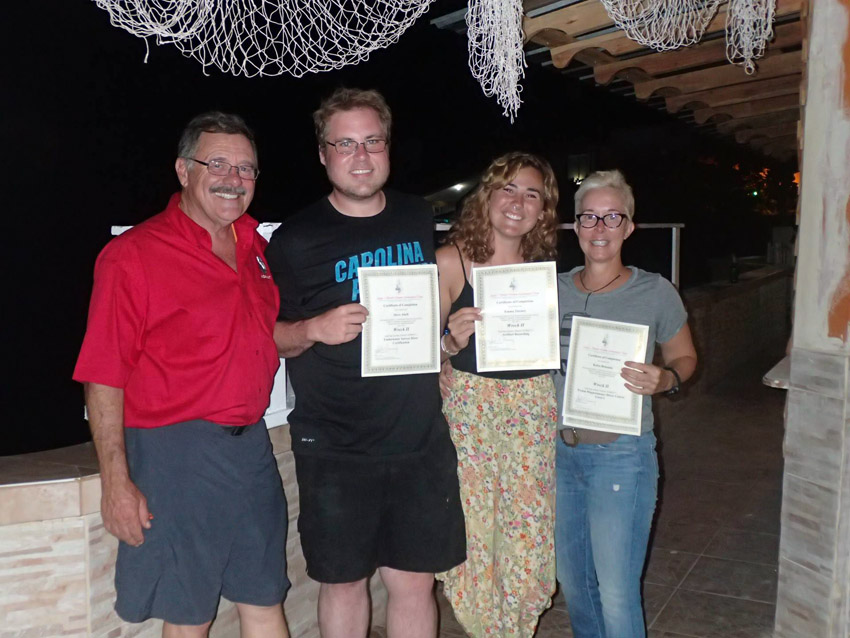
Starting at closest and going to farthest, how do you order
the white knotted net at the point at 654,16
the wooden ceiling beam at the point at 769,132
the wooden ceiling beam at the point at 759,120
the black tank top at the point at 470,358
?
the black tank top at the point at 470,358, the white knotted net at the point at 654,16, the wooden ceiling beam at the point at 759,120, the wooden ceiling beam at the point at 769,132

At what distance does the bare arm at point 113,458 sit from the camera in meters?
2.01

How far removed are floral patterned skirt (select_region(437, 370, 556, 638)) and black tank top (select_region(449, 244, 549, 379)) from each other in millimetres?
20

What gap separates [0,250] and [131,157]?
1.80 feet

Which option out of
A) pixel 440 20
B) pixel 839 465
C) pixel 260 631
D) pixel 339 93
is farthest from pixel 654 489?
pixel 440 20

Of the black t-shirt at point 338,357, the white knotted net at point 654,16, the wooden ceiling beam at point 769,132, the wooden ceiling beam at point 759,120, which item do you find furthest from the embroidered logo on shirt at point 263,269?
the wooden ceiling beam at point 769,132

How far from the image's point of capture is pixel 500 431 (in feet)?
8.14

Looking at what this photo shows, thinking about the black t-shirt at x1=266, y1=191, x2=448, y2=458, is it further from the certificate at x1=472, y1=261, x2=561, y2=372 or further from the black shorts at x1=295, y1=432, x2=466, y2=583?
the certificate at x1=472, y1=261, x2=561, y2=372

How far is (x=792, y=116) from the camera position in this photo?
22.8ft

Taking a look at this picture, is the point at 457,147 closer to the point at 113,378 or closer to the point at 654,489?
the point at 654,489

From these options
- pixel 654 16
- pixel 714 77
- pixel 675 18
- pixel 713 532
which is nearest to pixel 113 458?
pixel 654 16

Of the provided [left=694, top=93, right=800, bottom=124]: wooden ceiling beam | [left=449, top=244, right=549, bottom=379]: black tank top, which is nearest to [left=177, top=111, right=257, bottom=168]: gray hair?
[left=449, top=244, right=549, bottom=379]: black tank top

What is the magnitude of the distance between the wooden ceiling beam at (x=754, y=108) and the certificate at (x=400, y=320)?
492 cm

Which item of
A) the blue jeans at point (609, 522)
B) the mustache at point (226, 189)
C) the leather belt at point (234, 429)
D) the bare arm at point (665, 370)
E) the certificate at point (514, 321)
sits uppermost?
the mustache at point (226, 189)

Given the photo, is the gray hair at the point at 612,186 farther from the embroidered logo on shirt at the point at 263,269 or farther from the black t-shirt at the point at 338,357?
the embroidered logo on shirt at the point at 263,269
